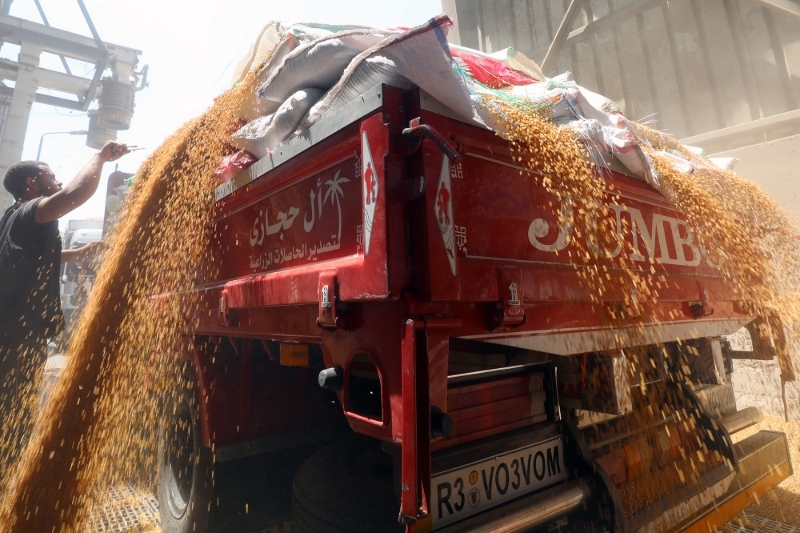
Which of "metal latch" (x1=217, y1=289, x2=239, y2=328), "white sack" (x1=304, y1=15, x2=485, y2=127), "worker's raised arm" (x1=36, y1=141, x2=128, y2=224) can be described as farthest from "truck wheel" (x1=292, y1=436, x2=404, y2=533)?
"worker's raised arm" (x1=36, y1=141, x2=128, y2=224)

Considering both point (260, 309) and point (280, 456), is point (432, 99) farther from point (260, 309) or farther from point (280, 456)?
point (280, 456)

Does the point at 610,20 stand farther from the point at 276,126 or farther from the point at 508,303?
the point at 508,303

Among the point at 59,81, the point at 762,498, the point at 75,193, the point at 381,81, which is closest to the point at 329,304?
the point at 381,81

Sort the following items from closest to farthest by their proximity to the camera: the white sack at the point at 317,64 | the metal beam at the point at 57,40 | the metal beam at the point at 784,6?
the white sack at the point at 317,64
the metal beam at the point at 784,6
the metal beam at the point at 57,40

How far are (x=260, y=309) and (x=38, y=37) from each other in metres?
23.5

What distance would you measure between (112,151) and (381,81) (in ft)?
9.24

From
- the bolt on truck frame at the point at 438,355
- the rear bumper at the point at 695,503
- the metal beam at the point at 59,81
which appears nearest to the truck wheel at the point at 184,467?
the bolt on truck frame at the point at 438,355

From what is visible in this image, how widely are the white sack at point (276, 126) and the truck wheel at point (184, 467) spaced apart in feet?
4.46

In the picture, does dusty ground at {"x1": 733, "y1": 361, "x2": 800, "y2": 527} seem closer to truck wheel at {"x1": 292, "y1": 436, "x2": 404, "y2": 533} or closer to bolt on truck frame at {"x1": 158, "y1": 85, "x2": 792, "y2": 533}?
bolt on truck frame at {"x1": 158, "y1": 85, "x2": 792, "y2": 533}

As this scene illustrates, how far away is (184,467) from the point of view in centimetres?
252

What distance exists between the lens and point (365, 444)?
2.21 m

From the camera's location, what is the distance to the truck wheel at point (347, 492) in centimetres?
172

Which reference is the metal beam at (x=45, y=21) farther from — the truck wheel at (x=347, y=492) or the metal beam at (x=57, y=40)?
the truck wheel at (x=347, y=492)

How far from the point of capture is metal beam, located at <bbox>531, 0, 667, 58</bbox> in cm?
709
